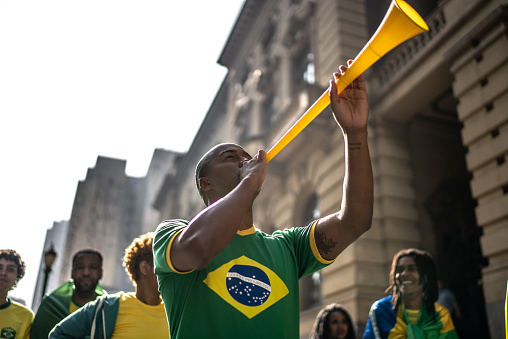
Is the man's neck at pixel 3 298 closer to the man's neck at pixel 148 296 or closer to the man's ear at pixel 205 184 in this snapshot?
the man's neck at pixel 148 296

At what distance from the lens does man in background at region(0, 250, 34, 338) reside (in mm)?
4348

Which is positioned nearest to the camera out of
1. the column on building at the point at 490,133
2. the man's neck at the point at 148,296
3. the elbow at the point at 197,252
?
the elbow at the point at 197,252

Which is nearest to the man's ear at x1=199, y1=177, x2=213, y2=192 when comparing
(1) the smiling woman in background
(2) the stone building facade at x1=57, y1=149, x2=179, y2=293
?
(1) the smiling woman in background

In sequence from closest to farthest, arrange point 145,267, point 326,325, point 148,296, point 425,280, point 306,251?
point 306,251
point 148,296
point 145,267
point 425,280
point 326,325

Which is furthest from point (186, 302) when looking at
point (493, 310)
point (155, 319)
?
point (493, 310)

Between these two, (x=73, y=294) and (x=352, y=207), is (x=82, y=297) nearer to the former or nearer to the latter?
(x=73, y=294)

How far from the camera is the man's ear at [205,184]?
2.29 metres

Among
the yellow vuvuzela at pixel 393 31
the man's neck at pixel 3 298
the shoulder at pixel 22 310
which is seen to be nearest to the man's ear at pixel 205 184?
the yellow vuvuzela at pixel 393 31

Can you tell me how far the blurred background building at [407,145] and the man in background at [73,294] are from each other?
5.28m

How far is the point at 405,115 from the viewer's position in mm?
11500

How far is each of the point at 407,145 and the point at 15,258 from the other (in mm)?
9312

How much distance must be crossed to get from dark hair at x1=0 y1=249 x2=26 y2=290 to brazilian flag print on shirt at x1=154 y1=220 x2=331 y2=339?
3610 mm

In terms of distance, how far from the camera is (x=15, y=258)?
4.96 m

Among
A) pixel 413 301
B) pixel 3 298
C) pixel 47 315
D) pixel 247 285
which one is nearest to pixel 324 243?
pixel 247 285
